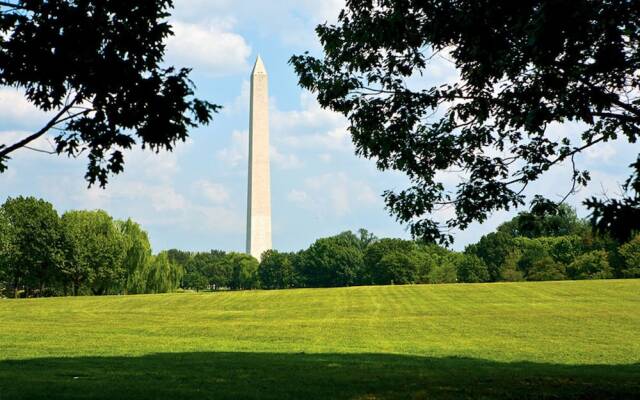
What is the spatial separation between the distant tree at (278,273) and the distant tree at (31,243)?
45621 mm

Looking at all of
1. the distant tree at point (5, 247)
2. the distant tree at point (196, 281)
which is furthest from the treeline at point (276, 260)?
the distant tree at point (196, 281)

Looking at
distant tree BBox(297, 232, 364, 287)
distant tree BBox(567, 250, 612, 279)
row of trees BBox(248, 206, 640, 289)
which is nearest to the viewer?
distant tree BBox(567, 250, 612, 279)

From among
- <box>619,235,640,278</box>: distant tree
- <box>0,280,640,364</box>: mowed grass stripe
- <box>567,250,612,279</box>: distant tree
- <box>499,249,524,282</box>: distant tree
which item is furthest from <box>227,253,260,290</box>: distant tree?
<box>619,235,640,278</box>: distant tree

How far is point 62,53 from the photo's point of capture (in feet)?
31.8

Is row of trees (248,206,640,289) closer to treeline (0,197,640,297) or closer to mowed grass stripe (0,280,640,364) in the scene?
treeline (0,197,640,297)

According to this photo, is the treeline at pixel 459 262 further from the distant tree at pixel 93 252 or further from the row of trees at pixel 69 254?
the distant tree at pixel 93 252

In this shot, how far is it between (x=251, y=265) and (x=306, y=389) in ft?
373

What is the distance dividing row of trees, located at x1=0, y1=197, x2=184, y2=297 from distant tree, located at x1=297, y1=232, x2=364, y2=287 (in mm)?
39378

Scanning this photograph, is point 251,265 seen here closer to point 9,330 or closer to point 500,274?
point 500,274

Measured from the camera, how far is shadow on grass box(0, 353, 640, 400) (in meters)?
13.6

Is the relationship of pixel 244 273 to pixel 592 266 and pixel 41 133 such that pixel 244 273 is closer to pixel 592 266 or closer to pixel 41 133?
pixel 592 266

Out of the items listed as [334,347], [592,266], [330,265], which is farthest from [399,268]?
[334,347]

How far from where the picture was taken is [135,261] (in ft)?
277

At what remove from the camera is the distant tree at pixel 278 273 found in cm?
12106
